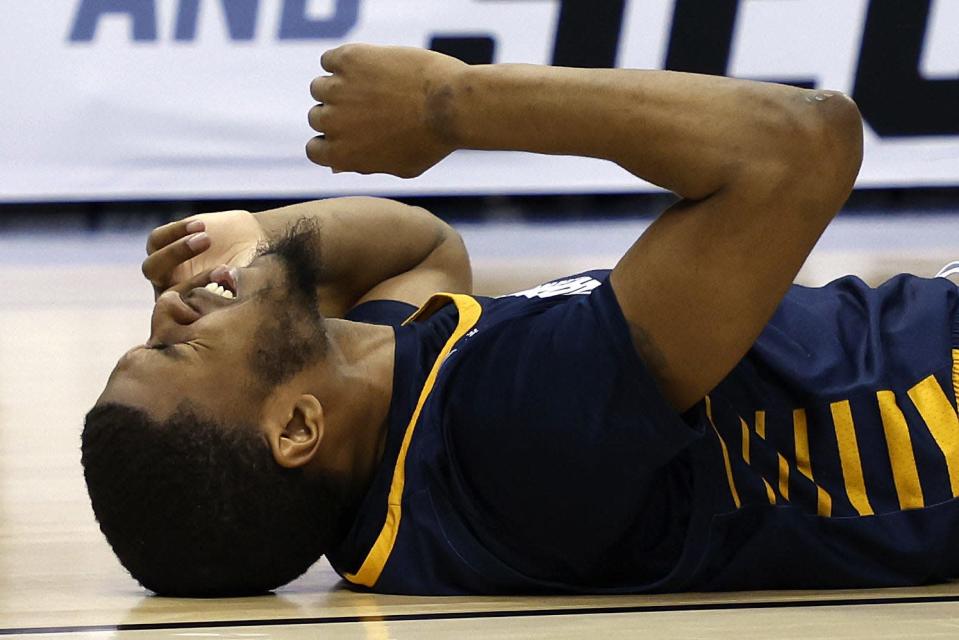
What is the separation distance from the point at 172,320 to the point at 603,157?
1.67 feet

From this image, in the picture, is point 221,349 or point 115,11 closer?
point 221,349

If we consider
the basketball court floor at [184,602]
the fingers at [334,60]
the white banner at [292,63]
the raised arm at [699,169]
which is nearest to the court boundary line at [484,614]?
the basketball court floor at [184,602]

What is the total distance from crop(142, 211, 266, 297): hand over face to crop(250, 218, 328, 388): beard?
6.2 inches

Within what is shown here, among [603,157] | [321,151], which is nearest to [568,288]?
[603,157]

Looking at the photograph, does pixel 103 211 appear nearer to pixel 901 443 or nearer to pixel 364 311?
pixel 364 311

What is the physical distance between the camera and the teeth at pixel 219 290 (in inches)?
68.1

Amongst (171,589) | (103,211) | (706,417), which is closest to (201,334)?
(171,589)

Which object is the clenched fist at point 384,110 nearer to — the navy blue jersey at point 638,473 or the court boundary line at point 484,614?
the navy blue jersey at point 638,473

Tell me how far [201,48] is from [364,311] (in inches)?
177

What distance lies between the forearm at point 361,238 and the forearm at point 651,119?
60 cm

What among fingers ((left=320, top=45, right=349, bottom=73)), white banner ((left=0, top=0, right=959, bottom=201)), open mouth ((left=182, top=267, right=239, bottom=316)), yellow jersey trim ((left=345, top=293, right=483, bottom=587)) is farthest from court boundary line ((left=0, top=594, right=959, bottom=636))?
white banner ((left=0, top=0, right=959, bottom=201))

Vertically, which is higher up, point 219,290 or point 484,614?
point 219,290

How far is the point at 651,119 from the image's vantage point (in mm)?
1521

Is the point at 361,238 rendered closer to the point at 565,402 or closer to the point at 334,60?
the point at 334,60
